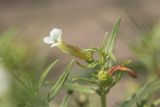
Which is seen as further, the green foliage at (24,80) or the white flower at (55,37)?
the white flower at (55,37)

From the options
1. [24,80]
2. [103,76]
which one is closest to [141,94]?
[103,76]

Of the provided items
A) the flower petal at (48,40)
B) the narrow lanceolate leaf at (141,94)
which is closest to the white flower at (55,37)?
the flower petal at (48,40)

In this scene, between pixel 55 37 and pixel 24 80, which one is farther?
pixel 55 37

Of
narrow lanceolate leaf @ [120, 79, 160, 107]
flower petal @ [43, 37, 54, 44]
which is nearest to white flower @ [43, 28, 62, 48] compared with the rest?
flower petal @ [43, 37, 54, 44]

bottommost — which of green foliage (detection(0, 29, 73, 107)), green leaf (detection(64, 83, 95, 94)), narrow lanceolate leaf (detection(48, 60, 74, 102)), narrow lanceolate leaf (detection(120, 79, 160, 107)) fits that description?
narrow lanceolate leaf (detection(120, 79, 160, 107))

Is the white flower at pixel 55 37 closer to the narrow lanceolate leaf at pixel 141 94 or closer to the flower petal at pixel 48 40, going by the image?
the flower petal at pixel 48 40

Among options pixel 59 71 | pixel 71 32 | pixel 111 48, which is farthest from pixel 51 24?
pixel 111 48

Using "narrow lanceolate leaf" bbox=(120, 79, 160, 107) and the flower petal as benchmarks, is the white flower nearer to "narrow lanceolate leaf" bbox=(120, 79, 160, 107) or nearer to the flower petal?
the flower petal

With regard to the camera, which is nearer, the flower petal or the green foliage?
the green foliage

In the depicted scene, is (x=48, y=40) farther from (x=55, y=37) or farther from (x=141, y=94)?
(x=141, y=94)

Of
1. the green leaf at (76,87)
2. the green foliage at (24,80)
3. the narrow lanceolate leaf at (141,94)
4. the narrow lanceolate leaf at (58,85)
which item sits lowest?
the narrow lanceolate leaf at (141,94)

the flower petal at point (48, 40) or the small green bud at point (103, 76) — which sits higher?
the flower petal at point (48, 40)
